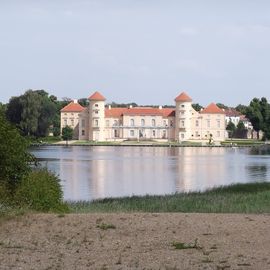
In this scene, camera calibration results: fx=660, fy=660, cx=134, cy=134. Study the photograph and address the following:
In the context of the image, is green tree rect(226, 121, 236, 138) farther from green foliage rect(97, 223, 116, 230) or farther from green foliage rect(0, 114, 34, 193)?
green foliage rect(97, 223, 116, 230)

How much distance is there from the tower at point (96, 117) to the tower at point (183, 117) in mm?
12440

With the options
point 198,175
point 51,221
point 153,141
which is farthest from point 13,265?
point 153,141

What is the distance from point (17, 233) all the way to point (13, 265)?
1.87m

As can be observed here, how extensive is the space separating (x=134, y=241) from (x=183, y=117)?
337 ft

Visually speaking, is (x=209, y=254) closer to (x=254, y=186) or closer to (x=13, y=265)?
(x=13, y=265)

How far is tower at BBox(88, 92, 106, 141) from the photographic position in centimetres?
10981

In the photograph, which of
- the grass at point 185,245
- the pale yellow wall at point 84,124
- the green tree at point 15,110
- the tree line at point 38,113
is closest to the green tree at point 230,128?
the tree line at point 38,113

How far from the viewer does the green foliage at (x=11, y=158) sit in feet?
33.4

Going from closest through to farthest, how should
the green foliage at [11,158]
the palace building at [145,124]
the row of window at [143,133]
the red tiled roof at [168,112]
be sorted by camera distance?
the green foliage at [11,158], the palace building at [145,124], the row of window at [143,133], the red tiled roof at [168,112]

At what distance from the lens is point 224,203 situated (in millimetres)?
14734

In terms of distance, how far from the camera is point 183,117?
110250 mm

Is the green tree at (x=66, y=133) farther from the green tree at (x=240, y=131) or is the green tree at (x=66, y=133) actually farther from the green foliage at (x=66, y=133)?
the green tree at (x=240, y=131)

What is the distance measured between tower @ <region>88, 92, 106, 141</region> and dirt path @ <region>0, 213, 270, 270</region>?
9990cm

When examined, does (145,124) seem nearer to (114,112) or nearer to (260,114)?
(114,112)
